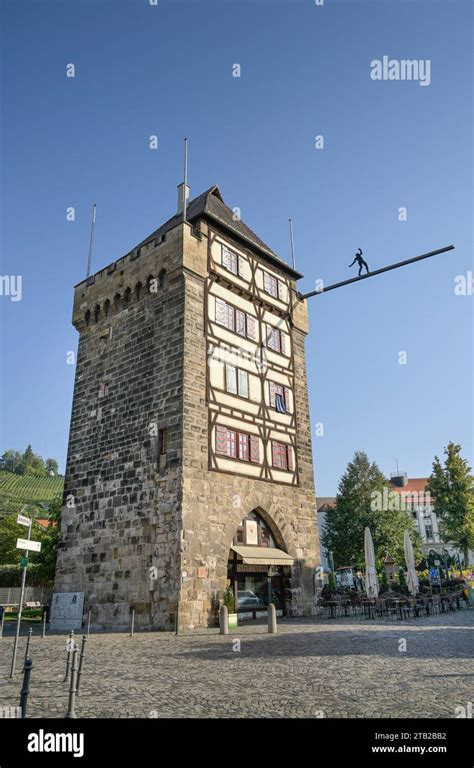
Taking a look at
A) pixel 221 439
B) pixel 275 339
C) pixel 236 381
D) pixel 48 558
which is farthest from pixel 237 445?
pixel 48 558

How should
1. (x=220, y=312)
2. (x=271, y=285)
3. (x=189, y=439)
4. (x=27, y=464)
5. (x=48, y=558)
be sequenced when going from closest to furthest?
(x=189, y=439) → (x=220, y=312) → (x=271, y=285) → (x=48, y=558) → (x=27, y=464)

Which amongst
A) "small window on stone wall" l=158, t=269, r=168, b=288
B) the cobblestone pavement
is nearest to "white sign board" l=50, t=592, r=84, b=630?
the cobblestone pavement

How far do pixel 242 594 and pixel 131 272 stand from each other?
518 inches

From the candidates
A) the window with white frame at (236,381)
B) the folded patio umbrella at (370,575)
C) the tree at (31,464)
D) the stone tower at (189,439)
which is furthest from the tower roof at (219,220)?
the tree at (31,464)

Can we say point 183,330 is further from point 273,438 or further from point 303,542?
point 303,542

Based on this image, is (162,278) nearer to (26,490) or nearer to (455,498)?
(455,498)

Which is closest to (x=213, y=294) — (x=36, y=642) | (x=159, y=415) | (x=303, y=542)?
(x=159, y=415)

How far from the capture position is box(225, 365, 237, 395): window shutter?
20.3 meters

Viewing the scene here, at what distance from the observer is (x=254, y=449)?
20734 millimetres

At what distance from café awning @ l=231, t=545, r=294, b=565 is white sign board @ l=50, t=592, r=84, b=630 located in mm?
5957

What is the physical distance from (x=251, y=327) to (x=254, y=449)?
5.23 metres

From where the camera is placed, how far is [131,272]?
22.0 meters

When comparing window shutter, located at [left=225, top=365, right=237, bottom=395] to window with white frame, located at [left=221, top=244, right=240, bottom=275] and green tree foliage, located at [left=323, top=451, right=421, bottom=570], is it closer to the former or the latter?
window with white frame, located at [left=221, top=244, right=240, bottom=275]
